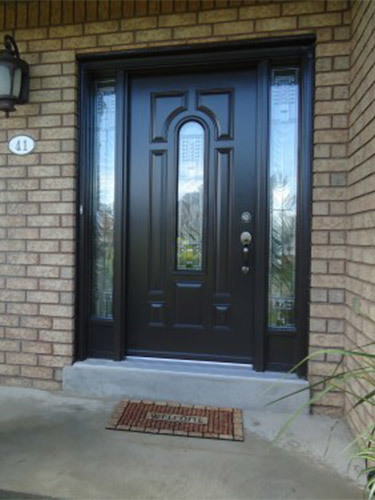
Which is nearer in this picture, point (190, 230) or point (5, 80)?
point (5, 80)

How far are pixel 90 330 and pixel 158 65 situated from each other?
6.02ft

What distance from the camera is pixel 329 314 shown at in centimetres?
240

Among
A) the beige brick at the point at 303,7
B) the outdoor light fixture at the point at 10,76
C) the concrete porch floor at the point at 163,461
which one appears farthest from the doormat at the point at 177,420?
the beige brick at the point at 303,7

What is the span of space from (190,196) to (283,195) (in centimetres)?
61

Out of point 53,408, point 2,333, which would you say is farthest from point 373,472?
point 2,333

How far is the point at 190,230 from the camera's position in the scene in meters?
2.75

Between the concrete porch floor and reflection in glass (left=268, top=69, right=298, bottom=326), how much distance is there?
0.70 metres

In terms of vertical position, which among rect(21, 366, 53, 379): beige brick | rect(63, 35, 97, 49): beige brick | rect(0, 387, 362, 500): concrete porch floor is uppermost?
rect(63, 35, 97, 49): beige brick

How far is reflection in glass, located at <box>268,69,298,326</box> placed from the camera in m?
2.59

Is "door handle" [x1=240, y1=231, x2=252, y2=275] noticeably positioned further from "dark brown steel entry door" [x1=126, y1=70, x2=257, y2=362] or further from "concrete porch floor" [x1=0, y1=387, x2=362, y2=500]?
"concrete porch floor" [x1=0, y1=387, x2=362, y2=500]

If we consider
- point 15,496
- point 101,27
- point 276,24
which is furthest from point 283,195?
point 15,496

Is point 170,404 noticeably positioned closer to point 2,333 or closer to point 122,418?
point 122,418

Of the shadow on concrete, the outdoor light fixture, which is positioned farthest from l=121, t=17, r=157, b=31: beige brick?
the shadow on concrete

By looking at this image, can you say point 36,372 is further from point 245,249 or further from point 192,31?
point 192,31
